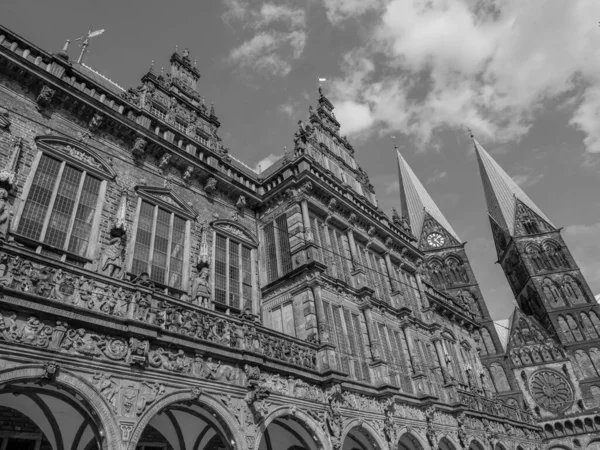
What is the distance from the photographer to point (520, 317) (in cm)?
5434

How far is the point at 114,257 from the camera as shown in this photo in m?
12.0

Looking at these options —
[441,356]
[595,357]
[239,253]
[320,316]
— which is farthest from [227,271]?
[595,357]

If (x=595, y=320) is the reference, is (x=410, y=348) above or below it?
below

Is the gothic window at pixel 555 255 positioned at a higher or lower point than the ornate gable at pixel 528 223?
lower

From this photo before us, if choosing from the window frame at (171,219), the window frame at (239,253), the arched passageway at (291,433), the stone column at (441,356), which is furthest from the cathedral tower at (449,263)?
the window frame at (171,219)

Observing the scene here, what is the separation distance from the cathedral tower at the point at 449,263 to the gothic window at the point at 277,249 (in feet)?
110

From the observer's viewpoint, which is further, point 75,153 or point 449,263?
point 449,263

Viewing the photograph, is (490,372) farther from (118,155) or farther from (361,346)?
(118,155)

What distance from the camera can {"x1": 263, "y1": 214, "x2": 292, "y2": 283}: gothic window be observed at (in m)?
17.2

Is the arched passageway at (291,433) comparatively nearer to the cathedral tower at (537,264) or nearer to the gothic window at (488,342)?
the gothic window at (488,342)

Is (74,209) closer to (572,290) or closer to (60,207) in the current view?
(60,207)

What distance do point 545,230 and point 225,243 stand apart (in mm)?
64311

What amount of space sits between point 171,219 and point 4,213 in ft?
17.9

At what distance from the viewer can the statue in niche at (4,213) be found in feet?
32.6
